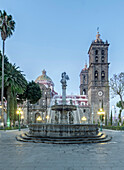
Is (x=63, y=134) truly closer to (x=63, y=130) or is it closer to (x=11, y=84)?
(x=63, y=130)

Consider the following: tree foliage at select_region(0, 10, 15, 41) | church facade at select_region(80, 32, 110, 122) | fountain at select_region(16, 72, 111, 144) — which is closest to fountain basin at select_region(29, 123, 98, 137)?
fountain at select_region(16, 72, 111, 144)

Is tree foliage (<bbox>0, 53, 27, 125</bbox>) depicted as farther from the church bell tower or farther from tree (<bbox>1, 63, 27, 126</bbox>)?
the church bell tower

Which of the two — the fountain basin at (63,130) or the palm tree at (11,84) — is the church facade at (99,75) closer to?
the palm tree at (11,84)

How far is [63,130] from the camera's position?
14.0 meters

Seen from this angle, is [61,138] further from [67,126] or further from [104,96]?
[104,96]

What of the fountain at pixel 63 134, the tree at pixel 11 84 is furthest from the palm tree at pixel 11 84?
the fountain at pixel 63 134

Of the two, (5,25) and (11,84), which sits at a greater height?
(5,25)

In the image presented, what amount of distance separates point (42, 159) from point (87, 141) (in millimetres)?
5835

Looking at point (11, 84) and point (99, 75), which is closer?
point (11, 84)

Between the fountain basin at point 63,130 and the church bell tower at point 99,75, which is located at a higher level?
the church bell tower at point 99,75

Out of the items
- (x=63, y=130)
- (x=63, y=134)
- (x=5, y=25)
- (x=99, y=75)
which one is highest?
(x=5, y=25)

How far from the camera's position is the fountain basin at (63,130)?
14031mm

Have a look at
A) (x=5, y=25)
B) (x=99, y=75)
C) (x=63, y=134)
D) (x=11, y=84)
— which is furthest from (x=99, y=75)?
(x=63, y=134)

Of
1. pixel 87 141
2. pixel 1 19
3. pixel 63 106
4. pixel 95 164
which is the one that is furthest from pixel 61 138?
pixel 1 19
